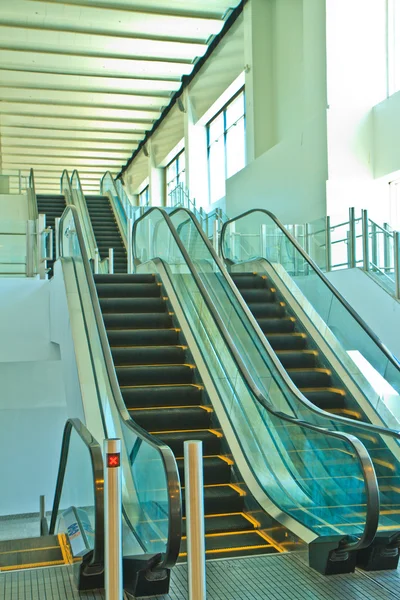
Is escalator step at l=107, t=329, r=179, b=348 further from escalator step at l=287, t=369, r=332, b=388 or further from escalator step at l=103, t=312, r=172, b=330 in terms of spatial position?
escalator step at l=287, t=369, r=332, b=388

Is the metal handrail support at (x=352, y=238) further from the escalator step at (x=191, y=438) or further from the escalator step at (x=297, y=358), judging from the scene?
the escalator step at (x=191, y=438)

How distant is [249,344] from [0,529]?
5821 millimetres

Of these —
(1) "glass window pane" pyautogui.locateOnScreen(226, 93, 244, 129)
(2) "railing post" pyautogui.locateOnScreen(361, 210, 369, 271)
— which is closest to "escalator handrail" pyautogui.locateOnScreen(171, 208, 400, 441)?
(2) "railing post" pyautogui.locateOnScreen(361, 210, 369, 271)

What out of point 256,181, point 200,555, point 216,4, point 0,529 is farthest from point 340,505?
point 216,4

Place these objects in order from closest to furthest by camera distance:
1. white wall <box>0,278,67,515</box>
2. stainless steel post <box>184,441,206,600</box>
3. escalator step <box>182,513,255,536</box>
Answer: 1. stainless steel post <box>184,441,206,600</box>
2. escalator step <box>182,513,255,536</box>
3. white wall <box>0,278,67,515</box>

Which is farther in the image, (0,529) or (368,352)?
(0,529)

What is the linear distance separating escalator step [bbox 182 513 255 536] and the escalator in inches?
31.5

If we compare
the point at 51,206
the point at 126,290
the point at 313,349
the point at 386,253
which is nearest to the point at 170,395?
the point at 313,349

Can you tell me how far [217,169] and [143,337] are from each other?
14.1m

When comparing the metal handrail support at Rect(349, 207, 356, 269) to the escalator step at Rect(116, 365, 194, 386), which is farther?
the metal handrail support at Rect(349, 207, 356, 269)

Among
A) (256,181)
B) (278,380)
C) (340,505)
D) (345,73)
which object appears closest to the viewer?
(340,505)

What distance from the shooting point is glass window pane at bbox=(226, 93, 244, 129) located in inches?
690

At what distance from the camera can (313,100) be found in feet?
38.7

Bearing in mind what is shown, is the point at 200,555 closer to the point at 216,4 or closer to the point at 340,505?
the point at 340,505
